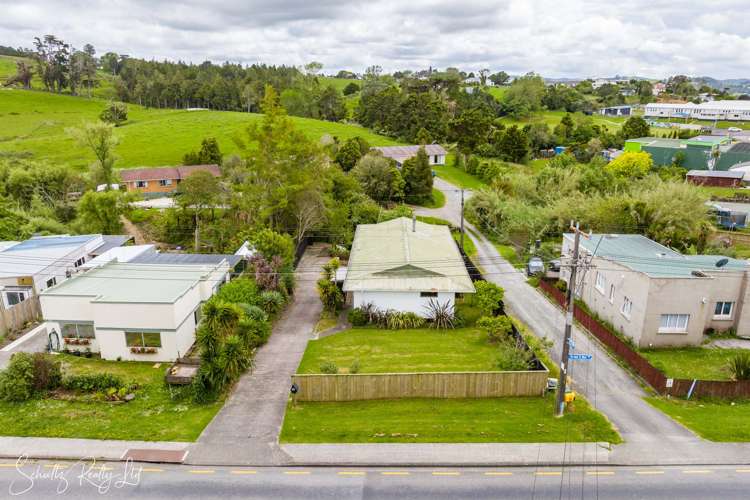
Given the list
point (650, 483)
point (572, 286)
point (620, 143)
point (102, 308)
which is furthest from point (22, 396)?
point (620, 143)

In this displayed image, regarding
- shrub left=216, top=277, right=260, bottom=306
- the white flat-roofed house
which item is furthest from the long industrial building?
the white flat-roofed house

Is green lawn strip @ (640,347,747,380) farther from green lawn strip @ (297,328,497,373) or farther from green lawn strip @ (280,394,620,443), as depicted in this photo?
green lawn strip @ (297,328,497,373)

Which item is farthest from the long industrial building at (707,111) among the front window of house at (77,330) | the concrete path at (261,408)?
the front window of house at (77,330)

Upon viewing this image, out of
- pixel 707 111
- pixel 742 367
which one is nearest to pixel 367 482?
pixel 742 367

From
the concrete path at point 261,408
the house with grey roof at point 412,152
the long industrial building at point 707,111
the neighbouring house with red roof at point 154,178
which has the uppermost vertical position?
the long industrial building at point 707,111

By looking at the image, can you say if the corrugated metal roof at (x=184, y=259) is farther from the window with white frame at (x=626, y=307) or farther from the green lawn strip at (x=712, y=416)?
the green lawn strip at (x=712, y=416)
